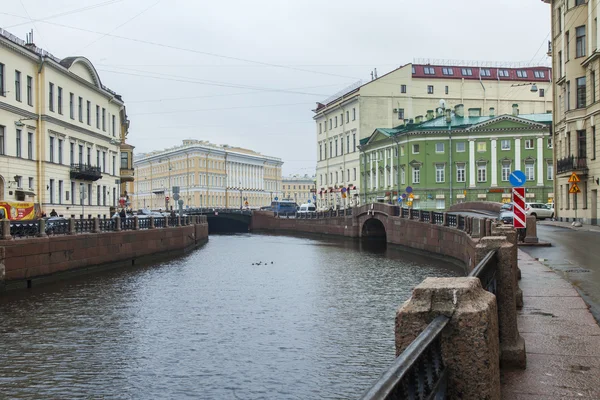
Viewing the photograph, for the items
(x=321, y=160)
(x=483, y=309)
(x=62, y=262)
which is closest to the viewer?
(x=483, y=309)

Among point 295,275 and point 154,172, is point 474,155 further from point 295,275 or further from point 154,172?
point 154,172

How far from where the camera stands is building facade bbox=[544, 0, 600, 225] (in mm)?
36281

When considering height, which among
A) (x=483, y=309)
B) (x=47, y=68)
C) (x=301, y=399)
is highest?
(x=47, y=68)

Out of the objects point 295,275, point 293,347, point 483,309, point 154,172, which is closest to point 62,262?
point 295,275

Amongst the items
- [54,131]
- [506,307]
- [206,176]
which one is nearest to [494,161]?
[54,131]

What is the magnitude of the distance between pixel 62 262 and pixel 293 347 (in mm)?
14121

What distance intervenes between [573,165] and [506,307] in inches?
1402

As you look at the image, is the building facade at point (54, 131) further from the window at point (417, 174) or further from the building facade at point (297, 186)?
the building facade at point (297, 186)

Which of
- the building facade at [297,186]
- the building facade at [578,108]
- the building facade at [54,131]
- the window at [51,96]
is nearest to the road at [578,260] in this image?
the building facade at [578,108]

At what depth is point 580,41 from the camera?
127ft

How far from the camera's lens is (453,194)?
6391 cm

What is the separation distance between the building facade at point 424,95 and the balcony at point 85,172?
3453 centimetres

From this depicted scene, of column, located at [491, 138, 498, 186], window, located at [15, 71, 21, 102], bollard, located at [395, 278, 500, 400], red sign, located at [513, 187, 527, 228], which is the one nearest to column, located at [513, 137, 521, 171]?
column, located at [491, 138, 498, 186]

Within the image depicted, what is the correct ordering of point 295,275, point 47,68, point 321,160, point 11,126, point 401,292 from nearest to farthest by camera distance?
point 401,292 < point 295,275 < point 11,126 < point 47,68 < point 321,160
